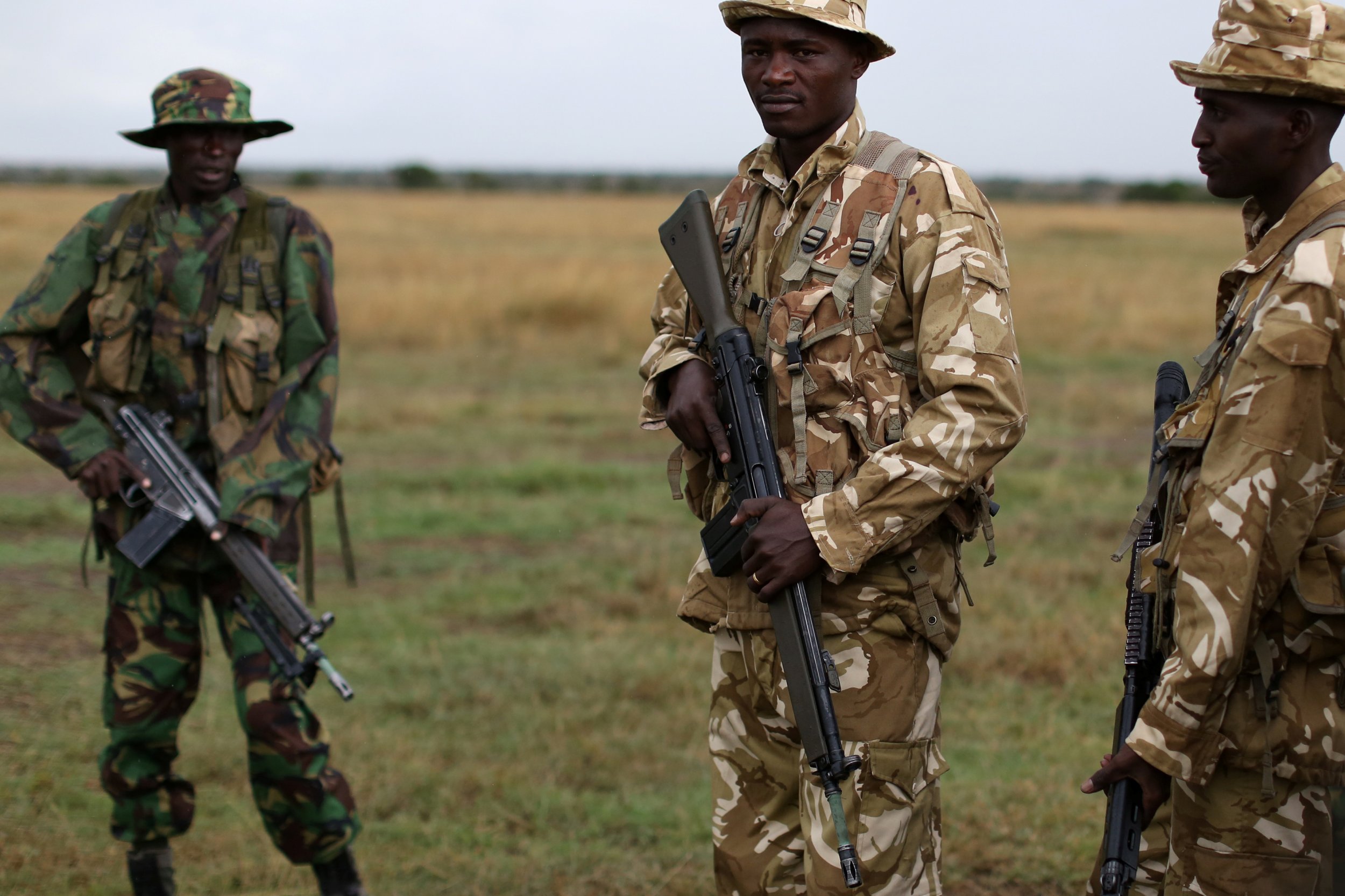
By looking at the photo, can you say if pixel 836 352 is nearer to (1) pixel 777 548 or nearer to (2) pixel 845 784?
(1) pixel 777 548

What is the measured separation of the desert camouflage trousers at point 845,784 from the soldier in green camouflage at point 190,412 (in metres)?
1.60

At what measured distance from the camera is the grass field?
185 inches

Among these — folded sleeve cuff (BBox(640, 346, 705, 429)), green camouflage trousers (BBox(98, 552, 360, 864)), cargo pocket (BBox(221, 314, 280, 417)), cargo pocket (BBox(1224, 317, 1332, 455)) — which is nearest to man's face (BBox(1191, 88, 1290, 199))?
cargo pocket (BBox(1224, 317, 1332, 455))

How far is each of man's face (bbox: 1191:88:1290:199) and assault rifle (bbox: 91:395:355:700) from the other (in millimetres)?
2715

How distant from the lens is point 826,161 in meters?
3.08

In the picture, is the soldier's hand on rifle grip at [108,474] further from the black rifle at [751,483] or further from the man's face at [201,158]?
the black rifle at [751,483]

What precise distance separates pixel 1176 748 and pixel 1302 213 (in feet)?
3.29

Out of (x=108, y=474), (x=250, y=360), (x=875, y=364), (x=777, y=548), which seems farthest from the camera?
(x=250, y=360)

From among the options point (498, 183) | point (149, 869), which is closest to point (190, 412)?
point (149, 869)

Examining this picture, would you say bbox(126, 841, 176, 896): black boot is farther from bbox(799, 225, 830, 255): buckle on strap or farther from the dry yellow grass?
the dry yellow grass

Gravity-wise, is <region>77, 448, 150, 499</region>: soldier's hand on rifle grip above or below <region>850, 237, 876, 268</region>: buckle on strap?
below

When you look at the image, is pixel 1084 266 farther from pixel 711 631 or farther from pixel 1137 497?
pixel 711 631

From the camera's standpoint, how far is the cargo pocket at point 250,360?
4.32 m

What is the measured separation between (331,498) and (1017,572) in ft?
15.5
